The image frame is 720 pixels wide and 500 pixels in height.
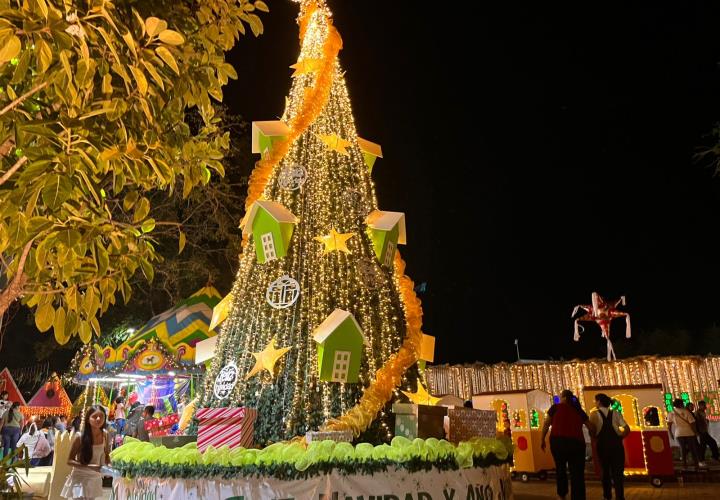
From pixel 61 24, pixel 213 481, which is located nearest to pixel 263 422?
pixel 213 481

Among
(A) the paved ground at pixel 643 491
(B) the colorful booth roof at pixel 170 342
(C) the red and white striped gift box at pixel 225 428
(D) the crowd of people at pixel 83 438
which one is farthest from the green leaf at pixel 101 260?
(B) the colorful booth roof at pixel 170 342

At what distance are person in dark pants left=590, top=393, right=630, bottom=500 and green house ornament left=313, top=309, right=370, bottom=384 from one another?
3.20m

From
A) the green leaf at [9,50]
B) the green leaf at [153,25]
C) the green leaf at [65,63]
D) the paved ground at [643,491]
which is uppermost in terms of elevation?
the green leaf at [153,25]

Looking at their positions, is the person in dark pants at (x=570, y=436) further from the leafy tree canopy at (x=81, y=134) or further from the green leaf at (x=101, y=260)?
the green leaf at (x=101, y=260)

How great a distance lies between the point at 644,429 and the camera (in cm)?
895

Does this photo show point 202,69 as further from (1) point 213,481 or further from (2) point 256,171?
(2) point 256,171

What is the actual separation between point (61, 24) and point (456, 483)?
14.2ft

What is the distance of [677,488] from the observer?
27.2 feet

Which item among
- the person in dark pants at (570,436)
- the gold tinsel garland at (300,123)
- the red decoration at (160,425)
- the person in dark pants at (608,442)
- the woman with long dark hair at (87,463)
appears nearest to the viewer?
the woman with long dark hair at (87,463)

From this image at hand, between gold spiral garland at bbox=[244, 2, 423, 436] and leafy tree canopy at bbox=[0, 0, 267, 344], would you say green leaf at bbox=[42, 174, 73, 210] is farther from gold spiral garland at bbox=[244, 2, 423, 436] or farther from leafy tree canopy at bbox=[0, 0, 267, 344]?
gold spiral garland at bbox=[244, 2, 423, 436]

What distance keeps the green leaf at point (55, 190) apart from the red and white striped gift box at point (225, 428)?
3325 mm

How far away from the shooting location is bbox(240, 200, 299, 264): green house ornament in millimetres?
5914

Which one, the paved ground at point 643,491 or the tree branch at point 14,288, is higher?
the tree branch at point 14,288

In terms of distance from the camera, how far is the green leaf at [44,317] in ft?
7.69
